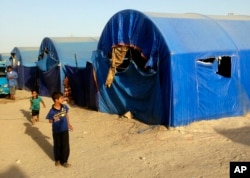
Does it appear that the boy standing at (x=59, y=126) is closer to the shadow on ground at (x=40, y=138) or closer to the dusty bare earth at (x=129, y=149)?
Answer: the dusty bare earth at (x=129, y=149)

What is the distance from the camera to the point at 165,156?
7.80m

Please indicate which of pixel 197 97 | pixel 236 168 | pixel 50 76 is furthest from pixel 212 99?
pixel 50 76

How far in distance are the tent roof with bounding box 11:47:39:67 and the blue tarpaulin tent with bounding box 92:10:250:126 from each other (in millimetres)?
16498

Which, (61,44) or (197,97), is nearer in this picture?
(197,97)

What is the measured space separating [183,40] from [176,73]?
124 centimetres

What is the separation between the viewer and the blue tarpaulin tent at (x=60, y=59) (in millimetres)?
19014

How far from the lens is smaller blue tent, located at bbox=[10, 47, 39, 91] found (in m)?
24.5

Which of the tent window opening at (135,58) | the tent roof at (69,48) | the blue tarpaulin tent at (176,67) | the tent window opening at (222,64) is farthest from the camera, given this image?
the tent roof at (69,48)

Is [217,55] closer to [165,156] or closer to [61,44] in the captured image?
[165,156]

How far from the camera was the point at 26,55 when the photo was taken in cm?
2867

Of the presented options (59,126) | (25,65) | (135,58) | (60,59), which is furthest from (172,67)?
→ (25,65)

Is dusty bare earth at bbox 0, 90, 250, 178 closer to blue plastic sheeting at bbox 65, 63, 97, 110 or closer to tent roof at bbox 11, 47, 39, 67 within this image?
blue plastic sheeting at bbox 65, 63, 97, 110

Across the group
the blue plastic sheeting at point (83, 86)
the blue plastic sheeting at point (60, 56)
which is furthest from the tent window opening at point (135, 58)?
the blue plastic sheeting at point (60, 56)

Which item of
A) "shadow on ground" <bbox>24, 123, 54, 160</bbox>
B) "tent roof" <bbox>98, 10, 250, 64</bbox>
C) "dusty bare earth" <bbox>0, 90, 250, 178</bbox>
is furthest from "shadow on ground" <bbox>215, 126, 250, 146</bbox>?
"shadow on ground" <bbox>24, 123, 54, 160</bbox>
